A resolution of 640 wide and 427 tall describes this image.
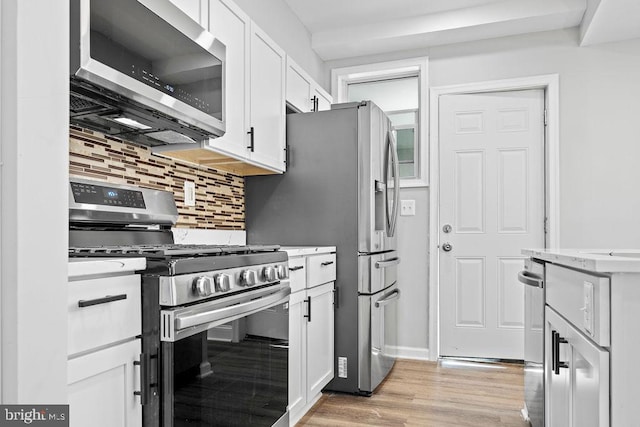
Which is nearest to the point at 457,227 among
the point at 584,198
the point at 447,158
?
the point at 447,158

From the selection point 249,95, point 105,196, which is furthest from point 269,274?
point 249,95

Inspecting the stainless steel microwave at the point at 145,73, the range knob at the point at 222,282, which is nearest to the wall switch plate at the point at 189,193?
the stainless steel microwave at the point at 145,73

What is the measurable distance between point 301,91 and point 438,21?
1.27 m

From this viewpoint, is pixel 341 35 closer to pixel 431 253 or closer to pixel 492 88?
pixel 492 88

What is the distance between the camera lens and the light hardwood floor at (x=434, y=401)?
2.35 m

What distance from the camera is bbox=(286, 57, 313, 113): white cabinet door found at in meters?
2.82

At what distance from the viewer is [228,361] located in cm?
150

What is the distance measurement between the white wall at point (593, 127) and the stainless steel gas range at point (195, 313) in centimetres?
250

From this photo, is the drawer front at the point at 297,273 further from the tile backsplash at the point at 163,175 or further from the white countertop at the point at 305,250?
the tile backsplash at the point at 163,175

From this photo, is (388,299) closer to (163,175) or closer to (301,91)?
(301,91)

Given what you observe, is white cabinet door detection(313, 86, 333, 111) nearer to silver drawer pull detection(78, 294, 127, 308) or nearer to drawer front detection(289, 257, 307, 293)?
drawer front detection(289, 257, 307, 293)

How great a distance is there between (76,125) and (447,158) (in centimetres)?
274

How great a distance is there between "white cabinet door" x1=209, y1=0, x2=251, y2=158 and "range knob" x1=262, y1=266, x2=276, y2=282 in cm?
65

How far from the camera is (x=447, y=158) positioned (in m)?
3.63
